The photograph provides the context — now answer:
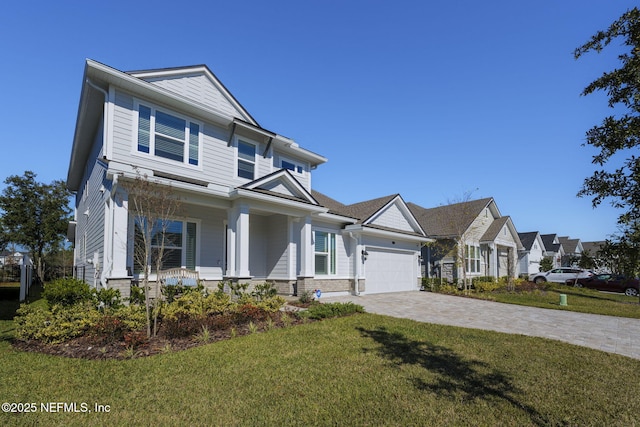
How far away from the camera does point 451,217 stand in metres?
24.6

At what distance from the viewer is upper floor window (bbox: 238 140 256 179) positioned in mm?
13258

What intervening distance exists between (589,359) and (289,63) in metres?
13.3

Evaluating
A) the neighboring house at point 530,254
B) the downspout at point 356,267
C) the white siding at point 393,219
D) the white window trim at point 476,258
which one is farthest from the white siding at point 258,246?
the neighboring house at point 530,254

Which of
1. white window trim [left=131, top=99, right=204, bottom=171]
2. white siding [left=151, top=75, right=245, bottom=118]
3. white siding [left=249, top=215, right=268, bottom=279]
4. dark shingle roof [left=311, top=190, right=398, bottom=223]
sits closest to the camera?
white window trim [left=131, top=99, right=204, bottom=171]

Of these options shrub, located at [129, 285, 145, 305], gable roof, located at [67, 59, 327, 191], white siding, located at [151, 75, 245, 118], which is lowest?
shrub, located at [129, 285, 145, 305]

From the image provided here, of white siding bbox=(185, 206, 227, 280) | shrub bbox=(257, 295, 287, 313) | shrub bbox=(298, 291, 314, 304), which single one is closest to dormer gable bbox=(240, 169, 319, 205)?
white siding bbox=(185, 206, 227, 280)

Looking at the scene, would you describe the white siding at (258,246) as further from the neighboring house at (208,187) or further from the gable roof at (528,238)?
the gable roof at (528,238)

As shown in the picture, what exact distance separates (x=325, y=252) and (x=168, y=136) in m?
8.14

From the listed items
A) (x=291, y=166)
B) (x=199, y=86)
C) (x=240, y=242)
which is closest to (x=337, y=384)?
(x=240, y=242)

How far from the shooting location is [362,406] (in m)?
4.11

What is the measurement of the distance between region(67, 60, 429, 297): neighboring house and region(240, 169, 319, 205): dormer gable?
0.04m

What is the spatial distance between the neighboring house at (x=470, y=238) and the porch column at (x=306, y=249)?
1098 centimetres

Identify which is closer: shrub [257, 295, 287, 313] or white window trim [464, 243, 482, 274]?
shrub [257, 295, 287, 313]

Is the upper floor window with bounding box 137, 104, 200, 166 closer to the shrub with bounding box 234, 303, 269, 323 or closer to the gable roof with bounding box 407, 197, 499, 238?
the shrub with bounding box 234, 303, 269, 323
